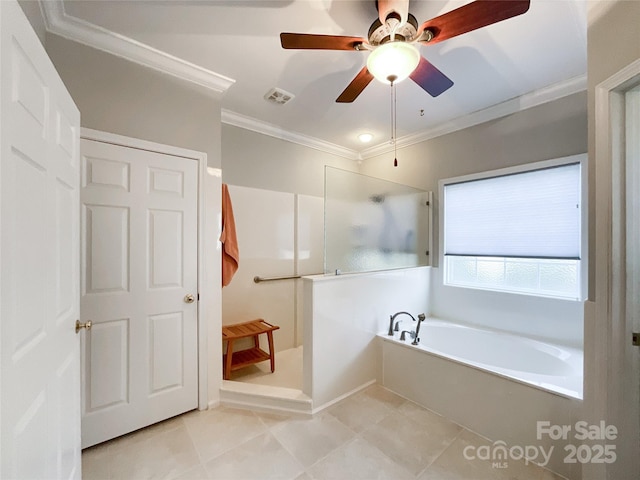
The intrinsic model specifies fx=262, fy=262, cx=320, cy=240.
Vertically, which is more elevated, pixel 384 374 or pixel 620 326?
pixel 620 326

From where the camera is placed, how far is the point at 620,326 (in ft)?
3.81

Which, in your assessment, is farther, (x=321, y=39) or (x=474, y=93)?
(x=474, y=93)

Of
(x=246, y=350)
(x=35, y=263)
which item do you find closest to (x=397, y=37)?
(x=35, y=263)

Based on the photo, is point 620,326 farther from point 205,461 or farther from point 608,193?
point 205,461

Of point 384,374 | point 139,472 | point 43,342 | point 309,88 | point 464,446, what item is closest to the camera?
point 43,342

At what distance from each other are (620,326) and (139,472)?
2535 mm

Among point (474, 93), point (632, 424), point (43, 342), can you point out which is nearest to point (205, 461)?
point (43, 342)

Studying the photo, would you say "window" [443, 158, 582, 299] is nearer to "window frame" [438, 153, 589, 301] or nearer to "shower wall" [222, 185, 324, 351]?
"window frame" [438, 153, 589, 301]

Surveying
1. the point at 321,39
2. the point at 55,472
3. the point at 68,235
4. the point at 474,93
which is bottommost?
the point at 55,472

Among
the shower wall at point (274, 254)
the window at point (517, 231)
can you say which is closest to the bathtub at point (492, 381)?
the window at point (517, 231)

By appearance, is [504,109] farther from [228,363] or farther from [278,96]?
[228,363]

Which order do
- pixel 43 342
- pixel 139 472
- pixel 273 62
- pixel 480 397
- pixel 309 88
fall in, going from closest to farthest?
pixel 43 342 < pixel 139 472 < pixel 480 397 < pixel 273 62 < pixel 309 88

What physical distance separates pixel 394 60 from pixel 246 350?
8.84 feet

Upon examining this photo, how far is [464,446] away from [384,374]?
0.79 meters
